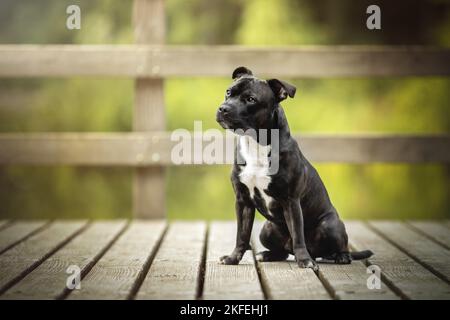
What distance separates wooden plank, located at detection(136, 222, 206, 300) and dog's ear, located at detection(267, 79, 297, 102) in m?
0.84

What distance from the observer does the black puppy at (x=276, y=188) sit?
10.7ft

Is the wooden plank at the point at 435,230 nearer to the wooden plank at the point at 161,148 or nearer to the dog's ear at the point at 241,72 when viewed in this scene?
the wooden plank at the point at 161,148

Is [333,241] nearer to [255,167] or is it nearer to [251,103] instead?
[255,167]

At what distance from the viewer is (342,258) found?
11.5ft

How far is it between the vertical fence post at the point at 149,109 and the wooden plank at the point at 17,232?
2.17ft

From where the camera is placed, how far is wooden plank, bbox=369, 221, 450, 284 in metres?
3.43

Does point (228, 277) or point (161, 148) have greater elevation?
point (161, 148)

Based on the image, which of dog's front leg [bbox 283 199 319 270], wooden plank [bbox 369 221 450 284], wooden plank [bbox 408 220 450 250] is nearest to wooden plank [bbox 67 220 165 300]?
dog's front leg [bbox 283 199 319 270]

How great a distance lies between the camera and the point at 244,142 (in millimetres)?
3422

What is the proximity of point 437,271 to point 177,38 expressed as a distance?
514 cm

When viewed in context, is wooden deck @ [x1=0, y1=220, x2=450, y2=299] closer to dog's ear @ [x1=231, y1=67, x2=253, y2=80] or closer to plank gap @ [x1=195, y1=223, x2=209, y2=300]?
plank gap @ [x1=195, y1=223, x2=209, y2=300]

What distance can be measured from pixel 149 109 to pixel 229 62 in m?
0.60

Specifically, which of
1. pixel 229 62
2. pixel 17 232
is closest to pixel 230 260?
pixel 17 232

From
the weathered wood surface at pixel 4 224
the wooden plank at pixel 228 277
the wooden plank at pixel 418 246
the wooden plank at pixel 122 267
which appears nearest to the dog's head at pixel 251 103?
the wooden plank at pixel 228 277
